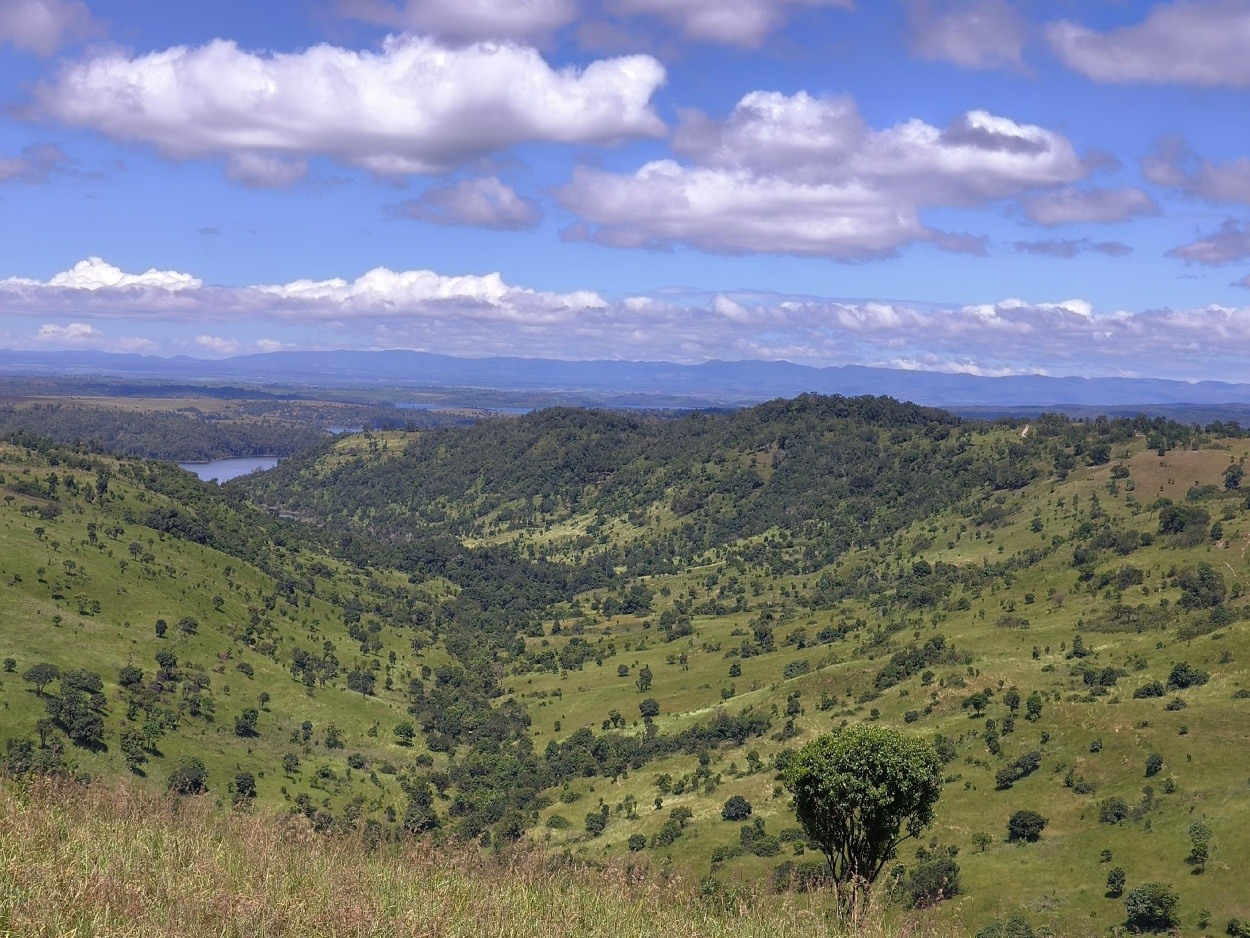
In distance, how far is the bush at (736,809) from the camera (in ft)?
340

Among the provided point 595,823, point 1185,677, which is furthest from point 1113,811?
point 595,823

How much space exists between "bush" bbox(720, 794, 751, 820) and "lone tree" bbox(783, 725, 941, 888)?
4895 cm

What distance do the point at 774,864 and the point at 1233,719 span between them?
46.4 meters

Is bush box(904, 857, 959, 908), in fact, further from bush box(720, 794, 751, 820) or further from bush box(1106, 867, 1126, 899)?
bush box(720, 794, 751, 820)

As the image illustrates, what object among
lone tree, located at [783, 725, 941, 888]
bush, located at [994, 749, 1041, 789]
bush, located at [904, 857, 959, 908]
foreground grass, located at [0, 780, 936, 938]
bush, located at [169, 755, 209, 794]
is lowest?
bush, located at [169, 755, 209, 794]

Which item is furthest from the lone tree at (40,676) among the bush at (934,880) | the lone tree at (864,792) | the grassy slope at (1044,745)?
the bush at (934,880)

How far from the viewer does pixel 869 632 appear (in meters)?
182

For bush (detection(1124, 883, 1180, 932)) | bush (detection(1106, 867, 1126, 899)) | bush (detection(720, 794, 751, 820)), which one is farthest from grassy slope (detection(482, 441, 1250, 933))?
bush (detection(720, 794, 751, 820))

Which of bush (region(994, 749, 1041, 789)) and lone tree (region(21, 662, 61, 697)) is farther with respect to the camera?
lone tree (region(21, 662, 61, 697))

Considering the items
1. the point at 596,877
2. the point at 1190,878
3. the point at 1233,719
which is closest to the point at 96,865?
the point at 596,877

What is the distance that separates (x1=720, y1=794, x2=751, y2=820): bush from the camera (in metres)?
104

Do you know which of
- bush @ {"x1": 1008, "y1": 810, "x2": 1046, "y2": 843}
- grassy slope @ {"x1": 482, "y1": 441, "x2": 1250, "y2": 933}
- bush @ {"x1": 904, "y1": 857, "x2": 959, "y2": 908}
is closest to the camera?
grassy slope @ {"x1": 482, "y1": 441, "x2": 1250, "y2": 933}

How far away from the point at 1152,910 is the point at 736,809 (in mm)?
49502

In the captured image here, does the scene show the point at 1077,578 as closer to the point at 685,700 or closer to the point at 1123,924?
the point at 685,700
